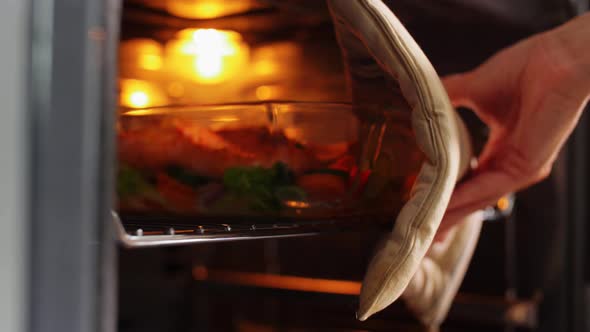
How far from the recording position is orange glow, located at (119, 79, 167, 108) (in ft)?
2.84

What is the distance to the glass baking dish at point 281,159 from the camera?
27.3 inches

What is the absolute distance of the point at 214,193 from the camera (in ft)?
2.48

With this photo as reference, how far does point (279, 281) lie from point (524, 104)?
2.18ft

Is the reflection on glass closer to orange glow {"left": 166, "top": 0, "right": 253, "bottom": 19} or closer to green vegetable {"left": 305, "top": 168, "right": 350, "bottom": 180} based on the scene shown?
Answer: orange glow {"left": 166, "top": 0, "right": 253, "bottom": 19}

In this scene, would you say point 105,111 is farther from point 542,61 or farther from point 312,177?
point 542,61

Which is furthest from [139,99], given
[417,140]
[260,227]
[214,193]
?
[417,140]

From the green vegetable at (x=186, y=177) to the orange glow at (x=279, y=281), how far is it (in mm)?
404

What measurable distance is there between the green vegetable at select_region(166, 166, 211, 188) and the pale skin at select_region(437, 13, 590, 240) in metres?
0.28

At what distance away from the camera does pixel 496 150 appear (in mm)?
788

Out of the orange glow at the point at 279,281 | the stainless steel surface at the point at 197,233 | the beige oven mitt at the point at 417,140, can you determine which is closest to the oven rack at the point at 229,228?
the stainless steel surface at the point at 197,233

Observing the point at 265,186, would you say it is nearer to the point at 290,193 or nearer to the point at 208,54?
the point at 290,193

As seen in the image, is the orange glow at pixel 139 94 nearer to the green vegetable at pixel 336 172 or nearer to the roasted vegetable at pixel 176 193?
the roasted vegetable at pixel 176 193

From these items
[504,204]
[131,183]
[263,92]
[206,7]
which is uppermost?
[206,7]

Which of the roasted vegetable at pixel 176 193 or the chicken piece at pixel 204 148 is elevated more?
the chicken piece at pixel 204 148
